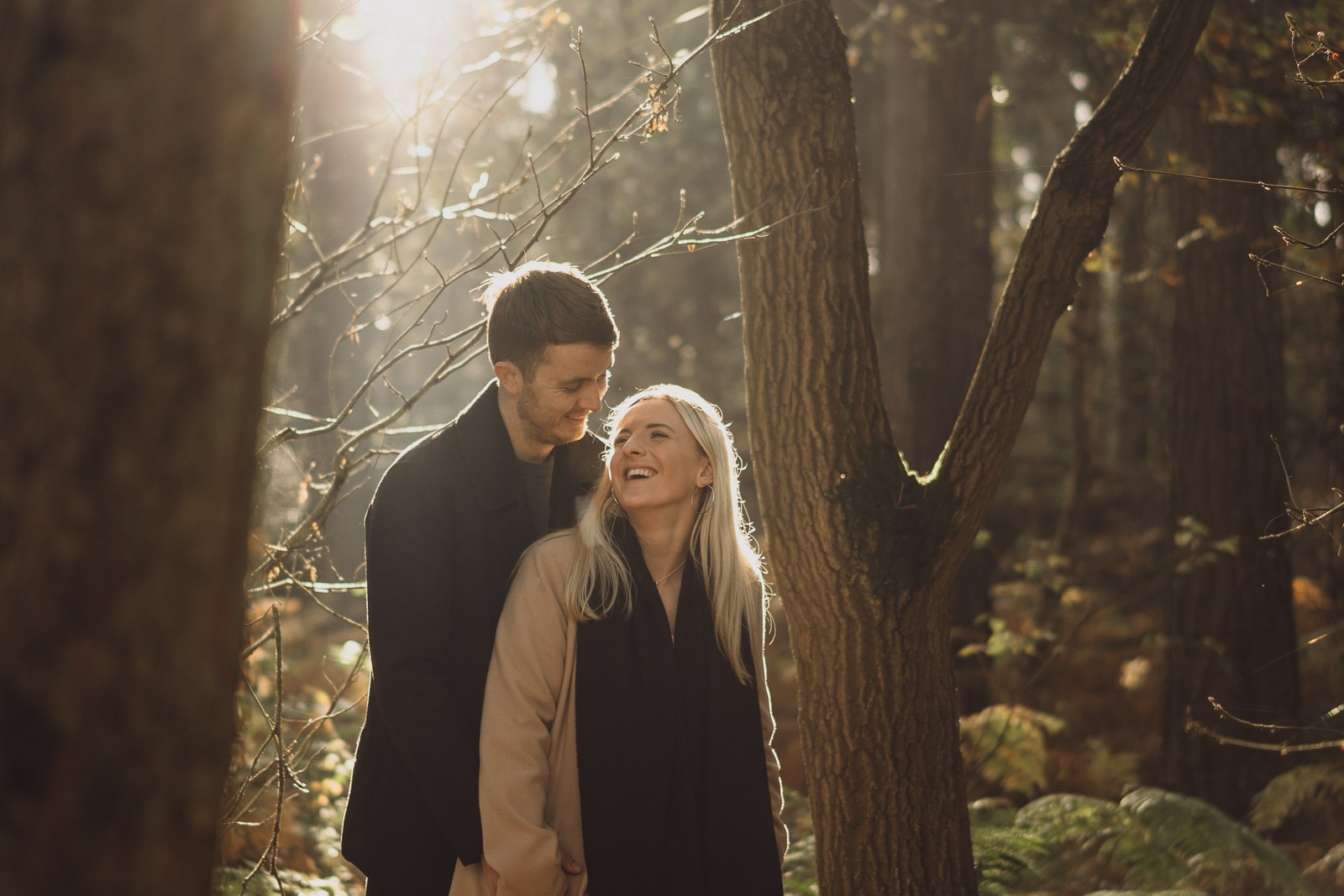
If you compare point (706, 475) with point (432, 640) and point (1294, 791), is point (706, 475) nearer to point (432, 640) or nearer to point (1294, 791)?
point (432, 640)

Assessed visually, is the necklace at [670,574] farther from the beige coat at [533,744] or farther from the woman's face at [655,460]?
the beige coat at [533,744]

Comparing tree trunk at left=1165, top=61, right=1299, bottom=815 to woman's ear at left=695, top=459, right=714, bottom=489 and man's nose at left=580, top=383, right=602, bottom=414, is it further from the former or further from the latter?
man's nose at left=580, top=383, right=602, bottom=414

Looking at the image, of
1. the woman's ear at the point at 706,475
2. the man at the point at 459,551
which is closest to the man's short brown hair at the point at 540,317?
the man at the point at 459,551

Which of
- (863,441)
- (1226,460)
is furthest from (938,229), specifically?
(863,441)

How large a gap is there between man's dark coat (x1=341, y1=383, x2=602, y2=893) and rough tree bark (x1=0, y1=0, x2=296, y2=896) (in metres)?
1.44

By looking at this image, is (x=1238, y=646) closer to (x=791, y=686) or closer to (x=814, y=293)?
(x=791, y=686)

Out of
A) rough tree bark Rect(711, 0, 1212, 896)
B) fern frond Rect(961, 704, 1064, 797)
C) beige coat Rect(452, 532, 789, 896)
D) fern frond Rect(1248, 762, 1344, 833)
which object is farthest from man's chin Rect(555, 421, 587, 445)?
fern frond Rect(1248, 762, 1344, 833)

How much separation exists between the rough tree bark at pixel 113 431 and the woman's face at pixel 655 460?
1.90 meters

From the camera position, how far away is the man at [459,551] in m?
2.86

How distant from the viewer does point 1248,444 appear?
730 centimetres

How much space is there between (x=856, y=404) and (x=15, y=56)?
2.73 m

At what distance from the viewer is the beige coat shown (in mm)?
2732

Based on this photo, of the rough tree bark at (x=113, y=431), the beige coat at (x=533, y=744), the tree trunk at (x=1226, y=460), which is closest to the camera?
the rough tree bark at (x=113, y=431)

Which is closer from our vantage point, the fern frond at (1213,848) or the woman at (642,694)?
the woman at (642,694)
